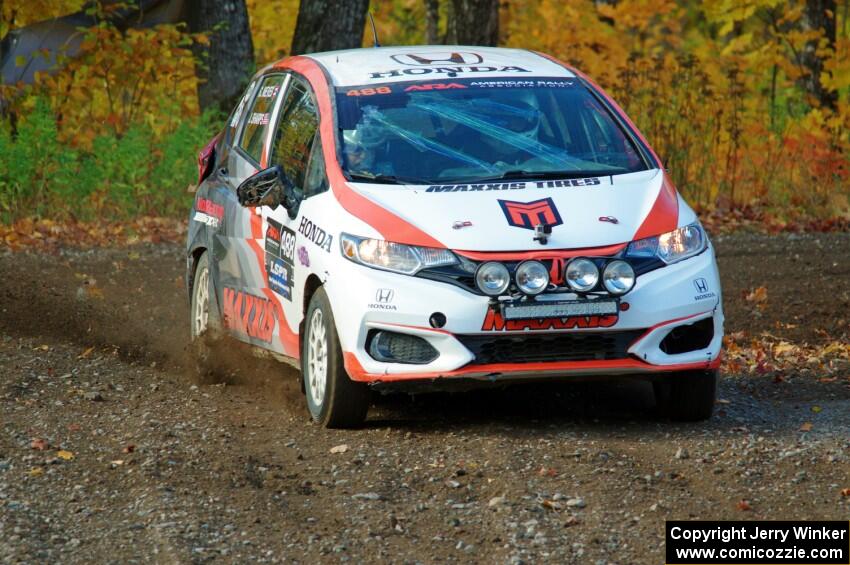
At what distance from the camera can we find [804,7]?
20484 mm

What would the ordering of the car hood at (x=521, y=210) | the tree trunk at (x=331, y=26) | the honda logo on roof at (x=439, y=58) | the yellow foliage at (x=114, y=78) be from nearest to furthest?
the car hood at (x=521, y=210) → the honda logo on roof at (x=439, y=58) → the tree trunk at (x=331, y=26) → the yellow foliage at (x=114, y=78)

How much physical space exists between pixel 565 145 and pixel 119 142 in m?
9.84

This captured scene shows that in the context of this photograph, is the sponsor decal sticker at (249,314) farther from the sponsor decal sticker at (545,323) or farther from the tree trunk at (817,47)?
the tree trunk at (817,47)

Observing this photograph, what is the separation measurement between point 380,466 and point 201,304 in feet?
11.2

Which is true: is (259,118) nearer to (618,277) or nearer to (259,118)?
(259,118)

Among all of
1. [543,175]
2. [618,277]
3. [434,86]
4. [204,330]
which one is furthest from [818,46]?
[618,277]

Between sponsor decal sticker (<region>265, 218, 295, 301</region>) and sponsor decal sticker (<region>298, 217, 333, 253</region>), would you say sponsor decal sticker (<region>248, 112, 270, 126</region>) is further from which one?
sponsor decal sticker (<region>298, 217, 333, 253</region>)

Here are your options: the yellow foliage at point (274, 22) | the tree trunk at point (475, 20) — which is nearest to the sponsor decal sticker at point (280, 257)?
the tree trunk at point (475, 20)

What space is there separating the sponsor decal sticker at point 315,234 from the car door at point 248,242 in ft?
2.16

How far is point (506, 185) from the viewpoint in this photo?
759 cm

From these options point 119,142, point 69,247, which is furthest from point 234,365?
point 119,142

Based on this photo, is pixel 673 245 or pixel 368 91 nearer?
pixel 673 245

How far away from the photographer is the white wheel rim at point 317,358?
7.55 metres

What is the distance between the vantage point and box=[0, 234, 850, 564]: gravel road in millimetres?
5664
